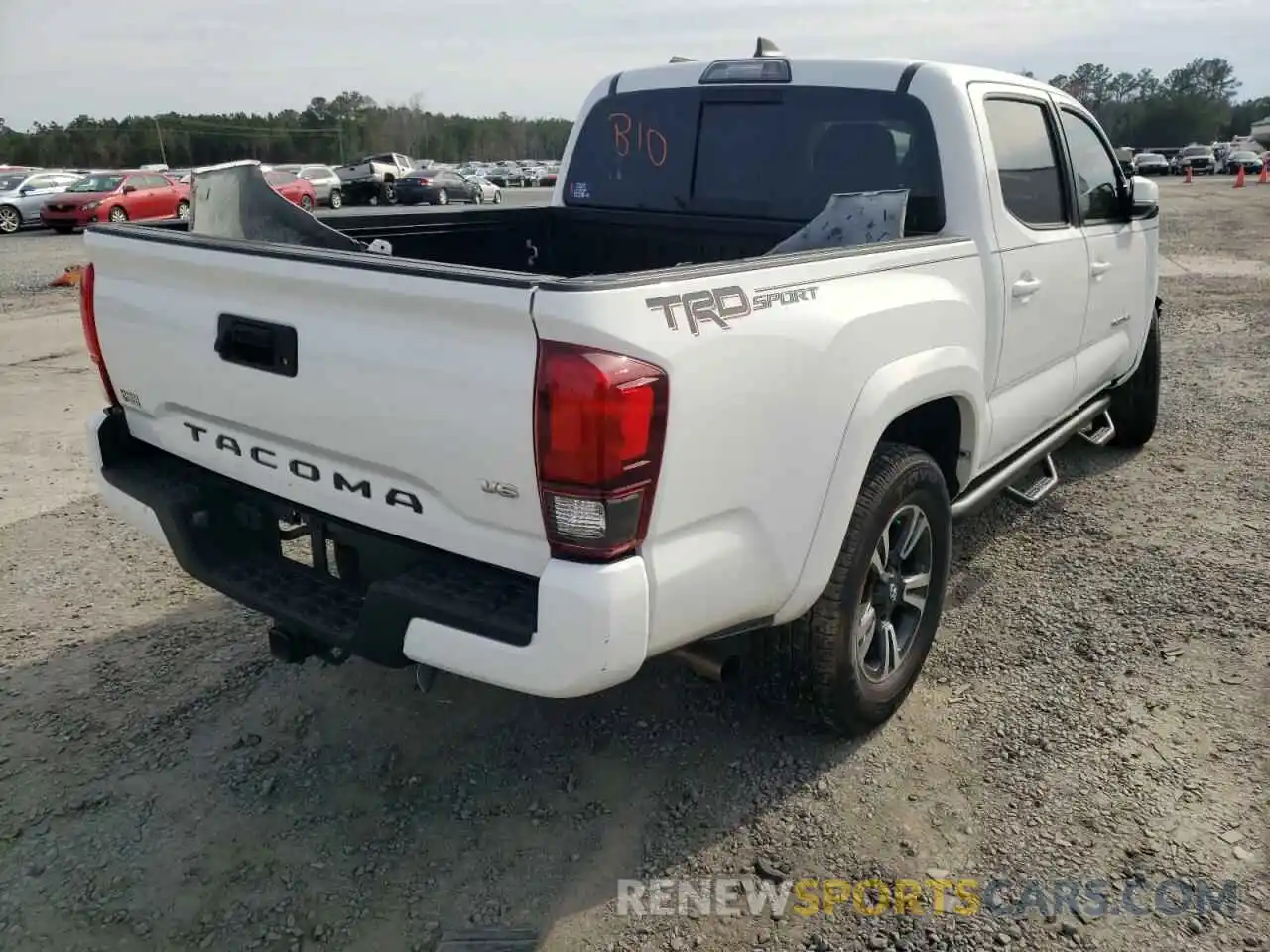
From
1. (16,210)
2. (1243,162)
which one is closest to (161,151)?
(16,210)

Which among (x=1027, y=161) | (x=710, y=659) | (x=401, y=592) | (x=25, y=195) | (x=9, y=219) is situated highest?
(x=1027, y=161)

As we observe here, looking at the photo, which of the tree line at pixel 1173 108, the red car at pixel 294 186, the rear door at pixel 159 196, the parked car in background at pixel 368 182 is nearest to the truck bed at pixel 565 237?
the rear door at pixel 159 196

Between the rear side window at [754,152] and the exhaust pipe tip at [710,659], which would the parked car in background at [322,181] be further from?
the exhaust pipe tip at [710,659]

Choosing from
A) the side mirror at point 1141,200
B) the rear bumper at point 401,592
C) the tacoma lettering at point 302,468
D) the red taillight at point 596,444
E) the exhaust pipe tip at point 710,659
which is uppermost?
the side mirror at point 1141,200

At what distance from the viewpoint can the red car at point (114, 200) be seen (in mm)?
24250

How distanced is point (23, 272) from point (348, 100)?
3020 inches

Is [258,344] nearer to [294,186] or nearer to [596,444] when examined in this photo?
[596,444]

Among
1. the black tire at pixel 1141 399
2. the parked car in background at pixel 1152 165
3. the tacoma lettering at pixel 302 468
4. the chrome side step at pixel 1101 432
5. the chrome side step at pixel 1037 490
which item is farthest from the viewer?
the parked car in background at pixel 1152 165

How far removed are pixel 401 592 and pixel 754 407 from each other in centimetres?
90

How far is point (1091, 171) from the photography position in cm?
461

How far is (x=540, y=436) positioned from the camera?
6.82 feet

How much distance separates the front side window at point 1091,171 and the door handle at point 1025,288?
810mm

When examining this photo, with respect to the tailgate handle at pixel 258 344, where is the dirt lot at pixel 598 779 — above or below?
below

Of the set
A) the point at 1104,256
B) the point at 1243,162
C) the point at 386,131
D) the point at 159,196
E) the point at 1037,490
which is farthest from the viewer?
the point at 386,131
